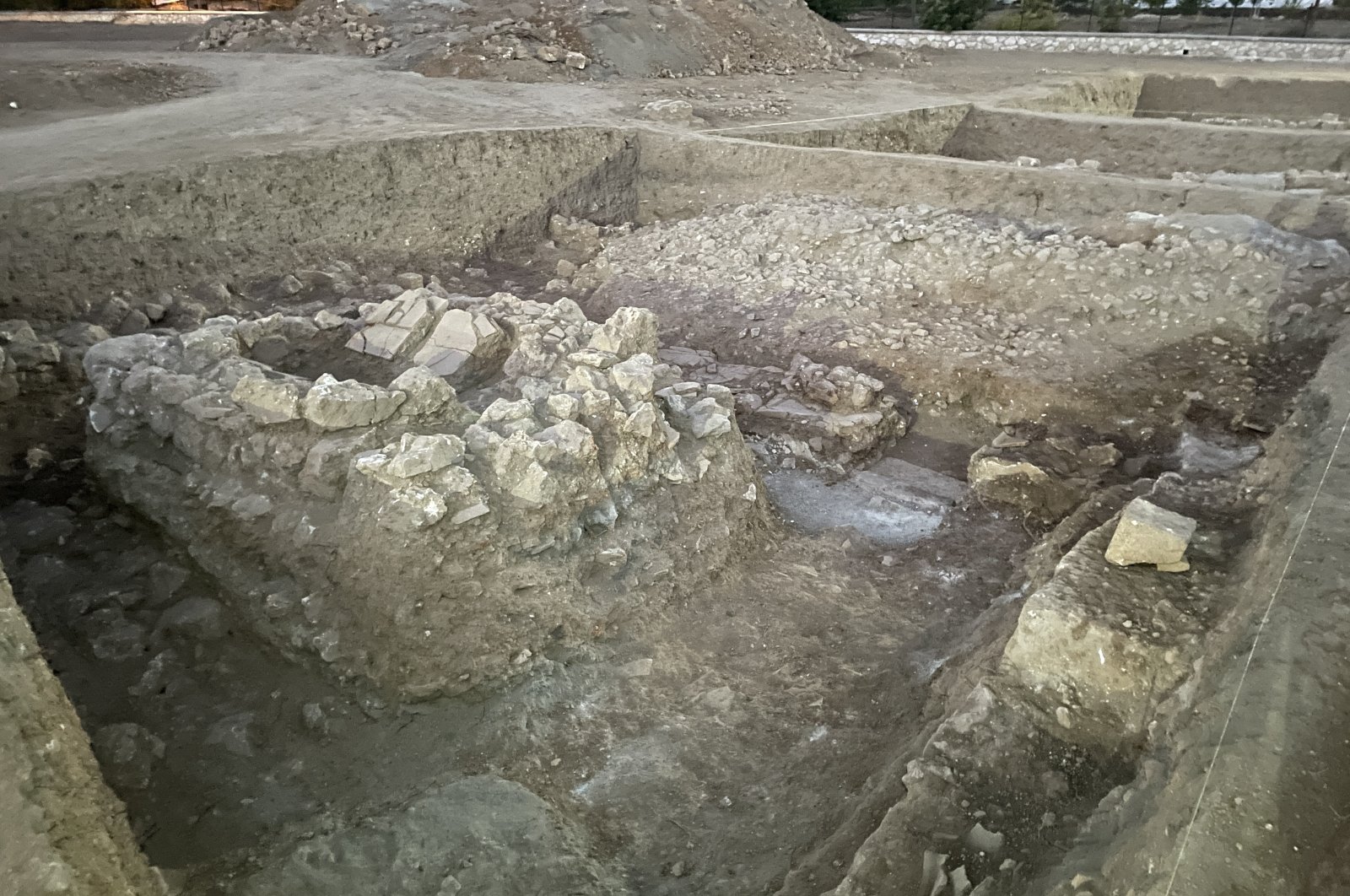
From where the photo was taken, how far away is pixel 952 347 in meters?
6.12

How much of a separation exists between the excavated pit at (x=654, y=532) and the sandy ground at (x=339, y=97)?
1073 millimetres

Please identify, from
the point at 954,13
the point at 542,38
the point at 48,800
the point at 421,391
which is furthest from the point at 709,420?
the point at 954,13

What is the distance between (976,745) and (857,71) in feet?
43.7

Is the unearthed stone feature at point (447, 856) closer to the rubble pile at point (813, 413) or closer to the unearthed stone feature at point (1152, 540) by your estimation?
the unearthed stone feature at point (1152, 540)

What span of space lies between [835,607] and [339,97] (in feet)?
28.5

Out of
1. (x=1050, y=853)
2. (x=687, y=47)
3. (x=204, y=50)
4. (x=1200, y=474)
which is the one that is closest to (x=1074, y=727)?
(x=1050, y=853)

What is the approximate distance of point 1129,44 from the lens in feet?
49.7

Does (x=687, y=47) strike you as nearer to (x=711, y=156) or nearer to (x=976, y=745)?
(x=711, y=156)

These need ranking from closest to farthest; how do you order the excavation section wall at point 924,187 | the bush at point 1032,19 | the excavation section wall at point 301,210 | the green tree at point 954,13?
the excavation section wall at point 301,210
the excavation section wall at point 924,187
the bush at point 1032,19
the green tree at point 954,13

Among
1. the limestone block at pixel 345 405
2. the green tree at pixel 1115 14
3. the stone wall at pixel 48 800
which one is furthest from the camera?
the green tree at pixel 1115 14

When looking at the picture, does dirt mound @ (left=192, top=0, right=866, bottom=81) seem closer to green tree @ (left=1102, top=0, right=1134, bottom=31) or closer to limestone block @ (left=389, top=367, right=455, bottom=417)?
green tree @ (left=1102, top=0, right=1134, bottom=31)

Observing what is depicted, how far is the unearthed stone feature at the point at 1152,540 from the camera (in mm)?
2979

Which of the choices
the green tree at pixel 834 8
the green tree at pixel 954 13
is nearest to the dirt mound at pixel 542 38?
the green tree at pixel 954 13

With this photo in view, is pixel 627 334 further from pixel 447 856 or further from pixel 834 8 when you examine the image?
pixel 834 8
